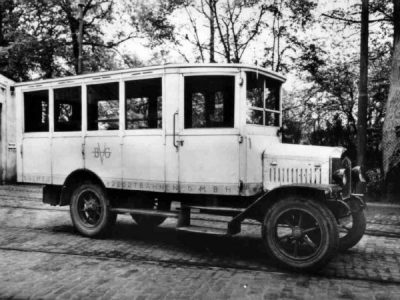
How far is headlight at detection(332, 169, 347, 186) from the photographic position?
6.06 m

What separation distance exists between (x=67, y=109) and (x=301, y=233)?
15.3 ft

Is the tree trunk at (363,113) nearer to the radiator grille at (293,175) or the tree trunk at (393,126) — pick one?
the tree trunk at (393,126)

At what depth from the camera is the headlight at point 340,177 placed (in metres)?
6.06

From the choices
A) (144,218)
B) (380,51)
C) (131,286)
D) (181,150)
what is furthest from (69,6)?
(131,286)

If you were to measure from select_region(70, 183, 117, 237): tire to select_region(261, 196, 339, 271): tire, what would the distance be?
2.98 meters

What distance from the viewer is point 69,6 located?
26.9 metres

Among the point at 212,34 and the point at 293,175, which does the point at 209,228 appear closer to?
the point at 293,175

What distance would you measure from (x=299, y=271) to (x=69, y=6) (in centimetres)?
2499

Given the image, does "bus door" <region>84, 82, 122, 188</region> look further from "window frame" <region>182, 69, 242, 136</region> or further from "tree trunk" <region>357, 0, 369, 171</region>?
"tree trunk" <region>357, 0, 369, 171</region>

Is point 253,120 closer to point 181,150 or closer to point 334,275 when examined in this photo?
point 181,150

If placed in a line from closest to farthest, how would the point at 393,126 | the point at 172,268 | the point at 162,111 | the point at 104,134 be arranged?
the point at 172,268
the point at 162,111
the point at 104,134
the point at 393,126

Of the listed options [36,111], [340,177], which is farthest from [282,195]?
[36,111]

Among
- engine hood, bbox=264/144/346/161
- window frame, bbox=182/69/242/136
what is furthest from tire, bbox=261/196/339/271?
window frame, bbox=182/69/242/136

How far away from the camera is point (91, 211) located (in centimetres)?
803
